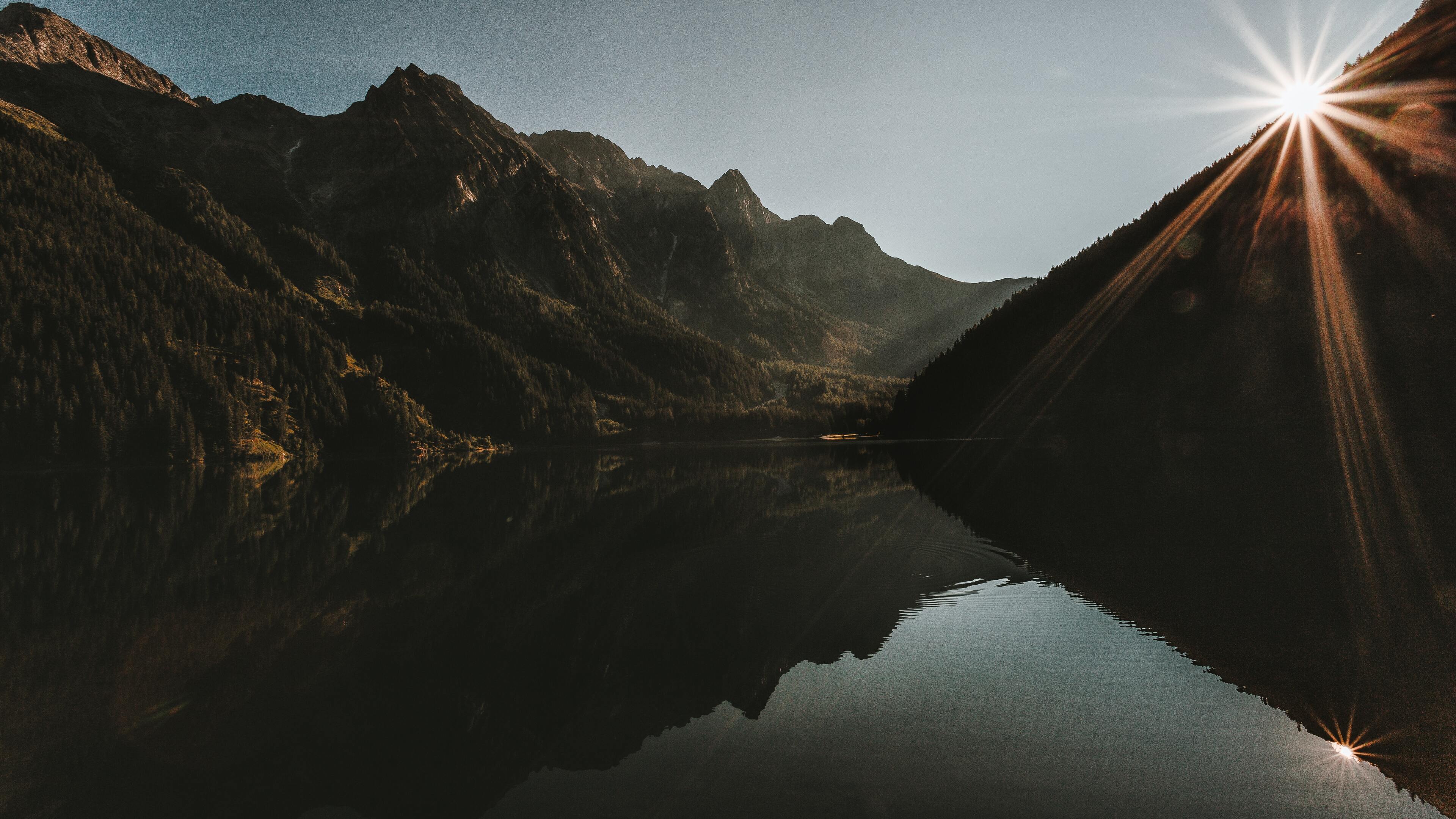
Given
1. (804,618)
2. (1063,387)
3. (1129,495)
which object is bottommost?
(804,618)

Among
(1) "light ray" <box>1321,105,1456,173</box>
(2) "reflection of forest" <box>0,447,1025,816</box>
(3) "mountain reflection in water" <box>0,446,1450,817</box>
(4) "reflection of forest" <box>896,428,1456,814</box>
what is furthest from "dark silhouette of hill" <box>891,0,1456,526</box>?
(3) "mountain reflection in water" <box>0,446,1450,817</box>

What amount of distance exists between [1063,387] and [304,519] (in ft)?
439

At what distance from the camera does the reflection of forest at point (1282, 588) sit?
11320 millimetres

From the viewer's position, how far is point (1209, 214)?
12888 cm

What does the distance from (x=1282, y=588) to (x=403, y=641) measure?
25785 millimetres

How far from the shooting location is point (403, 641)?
17141mm

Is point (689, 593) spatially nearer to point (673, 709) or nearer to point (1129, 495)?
point (673, 709)

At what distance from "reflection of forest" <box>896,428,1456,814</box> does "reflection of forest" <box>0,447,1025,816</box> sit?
17.1 feet

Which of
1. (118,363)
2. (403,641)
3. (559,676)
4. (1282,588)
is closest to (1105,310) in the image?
(1282,588)

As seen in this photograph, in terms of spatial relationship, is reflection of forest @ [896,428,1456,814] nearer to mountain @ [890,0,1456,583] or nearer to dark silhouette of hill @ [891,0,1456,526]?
mountain @ [890,0,1456,583]

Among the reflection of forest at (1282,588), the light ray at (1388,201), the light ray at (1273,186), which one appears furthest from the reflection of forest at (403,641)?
the light ray at (1273,186)

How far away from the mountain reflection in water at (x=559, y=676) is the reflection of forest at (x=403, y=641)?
84 mm

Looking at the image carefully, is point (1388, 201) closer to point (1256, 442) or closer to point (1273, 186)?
point (1273, 186)

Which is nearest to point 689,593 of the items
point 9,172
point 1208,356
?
point 1208,356
